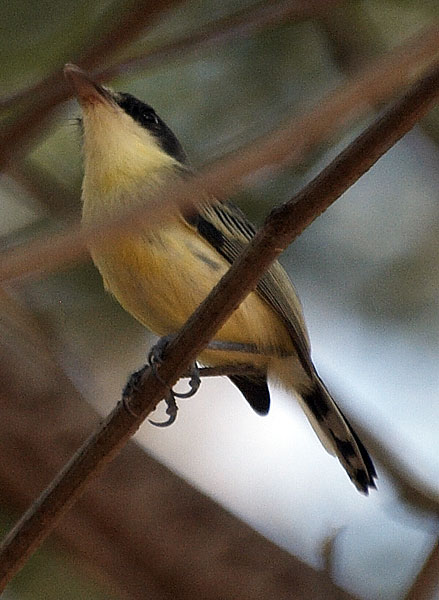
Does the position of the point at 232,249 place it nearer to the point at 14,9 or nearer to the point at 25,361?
the point at 25,361

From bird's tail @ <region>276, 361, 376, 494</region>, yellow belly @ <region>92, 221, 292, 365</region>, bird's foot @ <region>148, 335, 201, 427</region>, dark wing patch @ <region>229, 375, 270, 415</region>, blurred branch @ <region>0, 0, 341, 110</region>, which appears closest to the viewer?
blurred branch @ <region>0, 0, 341, 110</region>

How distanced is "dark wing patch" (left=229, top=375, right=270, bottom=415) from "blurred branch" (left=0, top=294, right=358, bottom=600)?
1.18 ft

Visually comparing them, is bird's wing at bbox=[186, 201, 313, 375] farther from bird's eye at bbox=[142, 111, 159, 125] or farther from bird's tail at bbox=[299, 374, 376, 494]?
bird's eye at bbox=[142, 111, 159, 125]

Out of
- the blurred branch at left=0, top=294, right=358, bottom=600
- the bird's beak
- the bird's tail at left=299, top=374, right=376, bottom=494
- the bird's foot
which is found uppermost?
the bird's beak

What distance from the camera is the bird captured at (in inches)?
99.1

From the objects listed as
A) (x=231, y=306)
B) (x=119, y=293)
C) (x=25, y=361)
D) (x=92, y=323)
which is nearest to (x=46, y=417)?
(x=25, y=361)

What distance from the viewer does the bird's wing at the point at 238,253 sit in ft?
8.57

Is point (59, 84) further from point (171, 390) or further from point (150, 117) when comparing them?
point (171, 390)

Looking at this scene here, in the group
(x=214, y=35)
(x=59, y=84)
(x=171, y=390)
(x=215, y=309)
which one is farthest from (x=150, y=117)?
(x=215, y=309)

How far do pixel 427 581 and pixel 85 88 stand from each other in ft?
4.61

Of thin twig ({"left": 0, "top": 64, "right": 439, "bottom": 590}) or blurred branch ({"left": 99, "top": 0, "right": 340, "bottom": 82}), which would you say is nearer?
thin twig ({"left": 0, "top": 64, "right": 439, "bottom": 590})

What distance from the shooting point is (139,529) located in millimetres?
2562

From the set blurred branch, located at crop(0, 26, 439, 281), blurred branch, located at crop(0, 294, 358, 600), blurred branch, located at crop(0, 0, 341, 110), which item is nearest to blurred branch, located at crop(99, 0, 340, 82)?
blurred branch, located at crop(0, 0, 341, 110)

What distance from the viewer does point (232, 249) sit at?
263 centimetres
